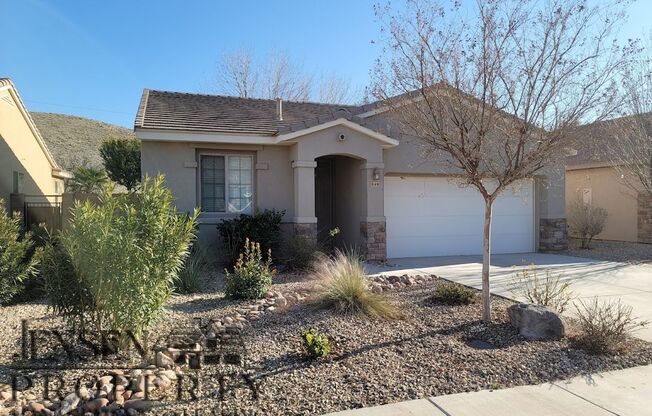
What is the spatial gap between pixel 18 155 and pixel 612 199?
21.1 m

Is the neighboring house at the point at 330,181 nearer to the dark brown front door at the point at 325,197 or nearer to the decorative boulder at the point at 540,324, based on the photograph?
the dark brown front door at the point at 325,197

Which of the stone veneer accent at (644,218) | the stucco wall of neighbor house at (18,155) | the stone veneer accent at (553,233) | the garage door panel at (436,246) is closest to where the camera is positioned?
the garage door panel at (436,246)

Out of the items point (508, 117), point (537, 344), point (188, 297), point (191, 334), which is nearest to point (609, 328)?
point (537, 344)

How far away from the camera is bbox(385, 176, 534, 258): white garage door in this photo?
13.1 meters

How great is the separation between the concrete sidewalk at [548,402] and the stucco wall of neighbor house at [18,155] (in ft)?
40.4

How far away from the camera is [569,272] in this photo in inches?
409

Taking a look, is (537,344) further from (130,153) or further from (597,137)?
(130,153)

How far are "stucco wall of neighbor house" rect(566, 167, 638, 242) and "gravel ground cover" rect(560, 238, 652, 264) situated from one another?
3.15 feet

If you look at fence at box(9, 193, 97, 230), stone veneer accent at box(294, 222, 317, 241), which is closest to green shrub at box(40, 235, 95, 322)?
fence at box(9, 193, 97, 230)

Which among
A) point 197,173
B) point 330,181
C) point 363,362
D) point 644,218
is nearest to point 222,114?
point 197,173

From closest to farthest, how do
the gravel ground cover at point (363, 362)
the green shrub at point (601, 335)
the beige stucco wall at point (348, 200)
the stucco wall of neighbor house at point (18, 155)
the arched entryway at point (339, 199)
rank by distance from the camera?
the gravel ground cover at point (363, 362)
the green shrub at point (601, 335)
the beige stucco wall at point (348, 200)
the arched entryway at point (339, 199)
the stucco wall of neighbor house at point (18, 155)

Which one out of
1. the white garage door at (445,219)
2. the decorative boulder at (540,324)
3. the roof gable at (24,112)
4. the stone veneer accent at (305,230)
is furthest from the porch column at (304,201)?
the roof gable at (24,112)

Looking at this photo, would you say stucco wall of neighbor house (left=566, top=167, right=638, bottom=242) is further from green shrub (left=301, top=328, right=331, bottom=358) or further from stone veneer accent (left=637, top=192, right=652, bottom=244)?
green shrub (left=301, top=328, right=331, bottom=358)

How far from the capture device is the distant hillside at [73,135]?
132 ft
